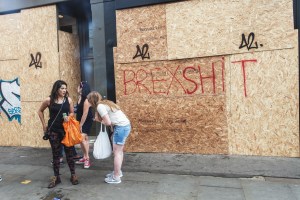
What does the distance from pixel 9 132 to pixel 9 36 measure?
102 inches

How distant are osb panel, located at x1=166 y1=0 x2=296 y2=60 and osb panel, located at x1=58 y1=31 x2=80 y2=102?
287 centimetres

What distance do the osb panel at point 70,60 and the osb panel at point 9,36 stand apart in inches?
48.3

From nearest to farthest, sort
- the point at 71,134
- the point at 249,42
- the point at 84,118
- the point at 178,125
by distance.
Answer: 1. the point at 71,134
2. the point at 84,118
3. the point at 249,42
4. the point at 178,125

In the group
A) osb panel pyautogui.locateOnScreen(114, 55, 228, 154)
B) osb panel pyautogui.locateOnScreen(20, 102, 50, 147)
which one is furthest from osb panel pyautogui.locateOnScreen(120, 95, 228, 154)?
osb panel pyautogui.locateOnScreen(20, 102, 50, 147)

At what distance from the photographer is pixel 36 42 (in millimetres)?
7359

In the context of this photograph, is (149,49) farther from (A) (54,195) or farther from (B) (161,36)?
(A) (54,195)

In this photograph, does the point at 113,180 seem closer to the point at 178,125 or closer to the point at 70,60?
the point at 178,125

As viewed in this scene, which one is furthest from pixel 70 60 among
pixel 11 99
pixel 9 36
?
pixel 11 99

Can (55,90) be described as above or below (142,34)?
below

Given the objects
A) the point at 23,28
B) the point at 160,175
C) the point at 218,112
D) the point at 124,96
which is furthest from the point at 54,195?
the point at 23,28

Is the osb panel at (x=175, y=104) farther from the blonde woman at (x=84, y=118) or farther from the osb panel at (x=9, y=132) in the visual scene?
the osb panel at (x=9, y=132)

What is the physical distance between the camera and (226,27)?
19.7ft

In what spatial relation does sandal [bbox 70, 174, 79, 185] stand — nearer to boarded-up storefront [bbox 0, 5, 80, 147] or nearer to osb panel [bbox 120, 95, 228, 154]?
osb panel [bbox 120, 95, 228, 154]

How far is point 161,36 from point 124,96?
1633 millimetres
